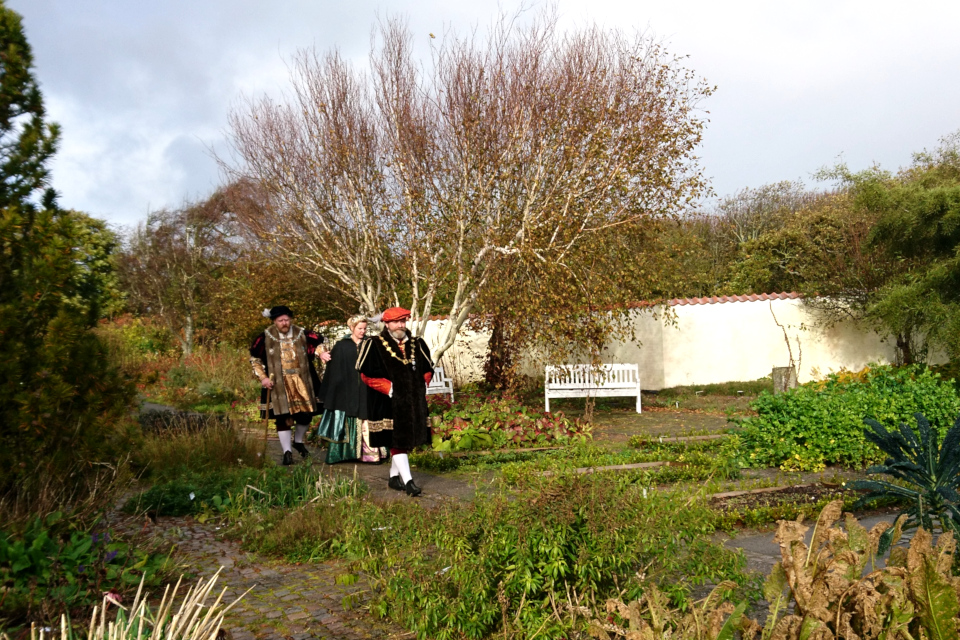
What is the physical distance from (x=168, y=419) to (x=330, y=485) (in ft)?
14.8

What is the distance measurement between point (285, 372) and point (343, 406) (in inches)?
35.7

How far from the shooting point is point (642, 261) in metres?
12.2

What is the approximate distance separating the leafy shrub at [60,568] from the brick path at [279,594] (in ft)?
1.48

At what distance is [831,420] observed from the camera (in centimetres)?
735

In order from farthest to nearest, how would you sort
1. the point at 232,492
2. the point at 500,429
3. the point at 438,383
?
the point at 438,383 → the point at 500,429 → the point at 232,492

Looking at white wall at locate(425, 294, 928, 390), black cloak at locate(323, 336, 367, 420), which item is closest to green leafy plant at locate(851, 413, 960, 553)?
black cloak at locate(323, 336, 367, 420)

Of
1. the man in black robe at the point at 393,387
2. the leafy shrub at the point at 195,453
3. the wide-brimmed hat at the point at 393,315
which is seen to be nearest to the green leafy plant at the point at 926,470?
the man in black robe at the point at 393,387

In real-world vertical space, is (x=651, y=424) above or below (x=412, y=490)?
above

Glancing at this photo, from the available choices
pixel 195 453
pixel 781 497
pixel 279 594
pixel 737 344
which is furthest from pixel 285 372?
pixel 737 344

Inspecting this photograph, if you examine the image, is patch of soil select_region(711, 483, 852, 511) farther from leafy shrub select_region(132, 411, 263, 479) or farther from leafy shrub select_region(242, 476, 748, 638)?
leafy shrub select_region(132, 411, 263, 479)

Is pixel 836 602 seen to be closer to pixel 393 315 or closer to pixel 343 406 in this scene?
pixel 393 315

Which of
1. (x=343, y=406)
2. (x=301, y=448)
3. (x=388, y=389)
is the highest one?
(x=388, y=389)

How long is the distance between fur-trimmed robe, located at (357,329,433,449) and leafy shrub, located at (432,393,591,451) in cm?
230

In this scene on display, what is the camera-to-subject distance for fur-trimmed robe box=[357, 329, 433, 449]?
729cm
